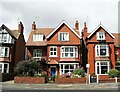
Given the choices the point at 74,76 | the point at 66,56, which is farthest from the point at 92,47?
the point at 74,76

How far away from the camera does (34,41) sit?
42.8m

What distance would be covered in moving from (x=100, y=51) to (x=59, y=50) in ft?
24.8

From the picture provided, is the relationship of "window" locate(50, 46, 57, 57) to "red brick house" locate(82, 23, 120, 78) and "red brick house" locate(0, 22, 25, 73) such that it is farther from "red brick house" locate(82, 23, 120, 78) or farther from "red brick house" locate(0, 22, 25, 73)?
"red brick house" locate(0, 22, 25, 73)

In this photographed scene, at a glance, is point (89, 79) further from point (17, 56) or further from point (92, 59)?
point (17, 56)

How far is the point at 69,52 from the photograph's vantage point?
40.0 m

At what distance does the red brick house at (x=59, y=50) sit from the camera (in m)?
39.5

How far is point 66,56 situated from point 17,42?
1181 cm

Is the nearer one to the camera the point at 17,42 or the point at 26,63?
the point at 26,63

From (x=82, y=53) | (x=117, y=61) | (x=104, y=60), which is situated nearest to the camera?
(x=104, y=60)

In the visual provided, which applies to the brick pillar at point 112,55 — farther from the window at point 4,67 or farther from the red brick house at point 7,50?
the window at point 4,67

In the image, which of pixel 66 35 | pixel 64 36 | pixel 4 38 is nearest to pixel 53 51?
pixel 64 36

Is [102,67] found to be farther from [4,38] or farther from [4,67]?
[4,38]

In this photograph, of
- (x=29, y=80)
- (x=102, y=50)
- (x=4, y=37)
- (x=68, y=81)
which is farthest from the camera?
(x=4, y=37)

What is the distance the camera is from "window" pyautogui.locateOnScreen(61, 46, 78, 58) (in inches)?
1572
